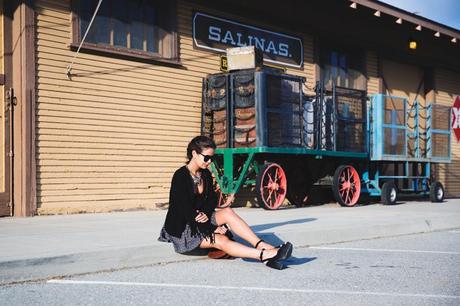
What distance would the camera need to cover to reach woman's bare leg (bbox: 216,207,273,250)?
6.07 m

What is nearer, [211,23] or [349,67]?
[211,23]

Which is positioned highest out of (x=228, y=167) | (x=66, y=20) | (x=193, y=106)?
(x=66, y=20)

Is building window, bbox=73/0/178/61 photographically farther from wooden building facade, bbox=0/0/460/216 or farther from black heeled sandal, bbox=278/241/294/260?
black heeled sandal, bbox=278/241/294/260

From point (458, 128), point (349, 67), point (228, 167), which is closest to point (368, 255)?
point (228, 167)

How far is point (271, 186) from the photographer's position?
480 inches

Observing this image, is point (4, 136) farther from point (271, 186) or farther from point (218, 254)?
point (218, 254)

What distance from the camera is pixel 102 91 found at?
11.6m

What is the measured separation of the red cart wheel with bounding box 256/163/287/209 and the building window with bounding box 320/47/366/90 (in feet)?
16.5

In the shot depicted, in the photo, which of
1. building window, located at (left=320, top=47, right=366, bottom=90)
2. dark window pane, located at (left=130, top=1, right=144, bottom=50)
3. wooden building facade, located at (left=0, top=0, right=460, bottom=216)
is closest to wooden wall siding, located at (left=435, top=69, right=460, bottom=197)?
building window, located at (left=320, top=47, right=366, bottom=90)

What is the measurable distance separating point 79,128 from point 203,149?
214 inches

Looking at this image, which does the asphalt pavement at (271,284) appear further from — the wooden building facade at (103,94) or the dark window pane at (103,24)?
the dark window pane at (103,24)

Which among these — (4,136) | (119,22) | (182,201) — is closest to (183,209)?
(182,201)

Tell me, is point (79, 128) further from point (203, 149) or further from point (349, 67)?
point (349, 67)

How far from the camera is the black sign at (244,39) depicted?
13.5 meters
